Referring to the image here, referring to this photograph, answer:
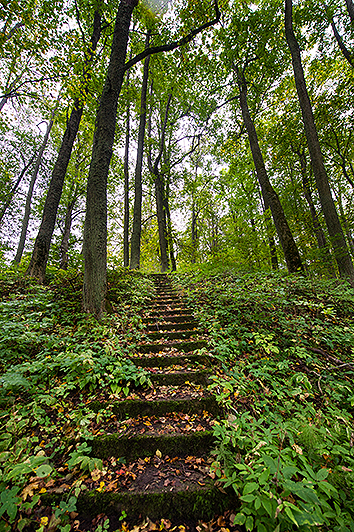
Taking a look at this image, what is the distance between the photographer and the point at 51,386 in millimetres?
2539

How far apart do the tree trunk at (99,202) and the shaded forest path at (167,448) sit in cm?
A: 157

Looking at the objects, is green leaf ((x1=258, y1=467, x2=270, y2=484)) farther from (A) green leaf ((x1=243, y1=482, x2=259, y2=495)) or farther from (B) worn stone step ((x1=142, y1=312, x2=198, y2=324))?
(B) worn stone step ((x1=142, y1=312, x2=198, y2=324))

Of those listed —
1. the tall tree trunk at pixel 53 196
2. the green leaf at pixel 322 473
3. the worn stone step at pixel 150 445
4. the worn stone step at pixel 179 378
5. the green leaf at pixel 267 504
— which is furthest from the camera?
the tall tree trunk at pixel 53 196

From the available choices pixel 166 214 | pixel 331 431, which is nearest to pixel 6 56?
pixel 166 214

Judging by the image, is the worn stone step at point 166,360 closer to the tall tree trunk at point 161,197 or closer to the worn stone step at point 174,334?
the worn stone step at point 174,334

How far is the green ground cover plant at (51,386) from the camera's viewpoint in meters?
1.61

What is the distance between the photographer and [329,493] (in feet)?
4.73

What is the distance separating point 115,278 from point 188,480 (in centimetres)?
512

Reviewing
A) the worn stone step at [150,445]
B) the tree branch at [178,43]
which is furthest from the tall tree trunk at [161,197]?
the worn stone step at [150,445]

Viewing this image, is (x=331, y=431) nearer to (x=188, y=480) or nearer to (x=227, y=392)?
(x=227, y=392)

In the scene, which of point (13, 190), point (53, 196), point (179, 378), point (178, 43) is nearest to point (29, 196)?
point (13, 190)

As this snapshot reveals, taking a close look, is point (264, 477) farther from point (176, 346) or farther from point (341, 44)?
point (341, 44)

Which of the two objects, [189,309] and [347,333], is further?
[189,309]

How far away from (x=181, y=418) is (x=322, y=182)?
6.69 meters
